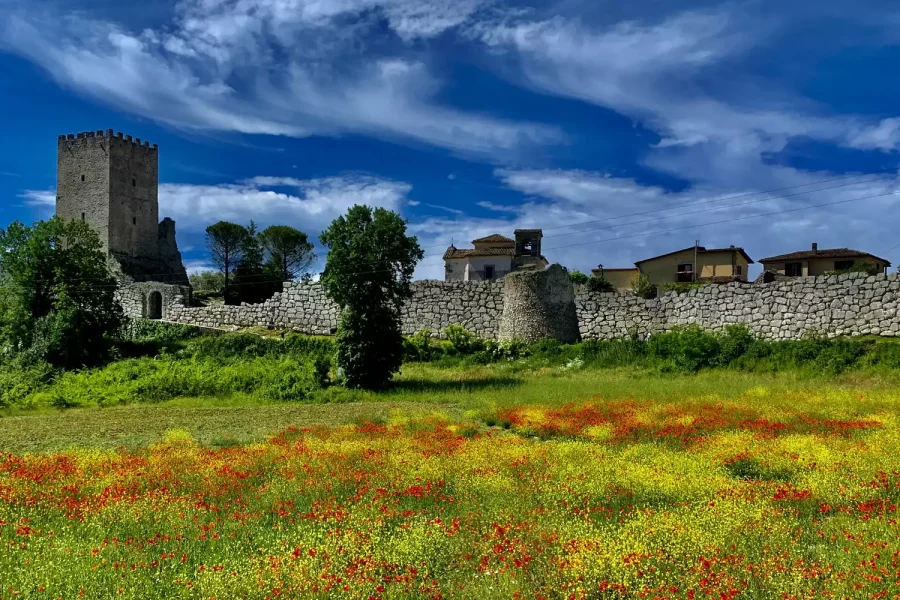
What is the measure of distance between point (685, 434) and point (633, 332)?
17.8m

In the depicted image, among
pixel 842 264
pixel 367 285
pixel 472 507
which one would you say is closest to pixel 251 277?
pixel 367 285

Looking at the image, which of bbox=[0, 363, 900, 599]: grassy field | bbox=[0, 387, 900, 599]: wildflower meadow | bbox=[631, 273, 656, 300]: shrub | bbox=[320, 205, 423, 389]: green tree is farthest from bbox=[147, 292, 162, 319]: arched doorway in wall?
bbox=[0, 387, 900, 599]: wildflower meadow

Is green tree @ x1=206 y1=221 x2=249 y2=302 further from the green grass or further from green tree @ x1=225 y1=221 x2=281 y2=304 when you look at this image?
the green grass

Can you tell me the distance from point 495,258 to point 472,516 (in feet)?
171

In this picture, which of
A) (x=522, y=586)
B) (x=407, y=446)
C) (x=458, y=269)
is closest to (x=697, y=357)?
(x=407, y=446)

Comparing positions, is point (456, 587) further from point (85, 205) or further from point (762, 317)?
point (85, 205)

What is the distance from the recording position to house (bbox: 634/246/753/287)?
52562 mm

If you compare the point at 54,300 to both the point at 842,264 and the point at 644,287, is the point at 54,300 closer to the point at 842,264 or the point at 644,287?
the point at 644,287

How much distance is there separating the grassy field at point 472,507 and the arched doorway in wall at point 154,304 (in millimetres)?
30626

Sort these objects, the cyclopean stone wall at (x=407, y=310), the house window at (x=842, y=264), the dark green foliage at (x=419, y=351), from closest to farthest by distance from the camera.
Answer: the dark green foliage at (x=419, y=351) → the cyclopean stone wall at (x=407, y=310) → the house window at (x=842, y=264)

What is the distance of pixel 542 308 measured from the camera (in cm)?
2966

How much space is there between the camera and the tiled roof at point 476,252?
5975cm

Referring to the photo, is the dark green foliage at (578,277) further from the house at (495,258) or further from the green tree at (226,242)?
the green tree at (226,242)

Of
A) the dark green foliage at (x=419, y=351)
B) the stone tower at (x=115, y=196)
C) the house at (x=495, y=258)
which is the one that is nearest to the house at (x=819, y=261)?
the house at (x=495, y=258)
